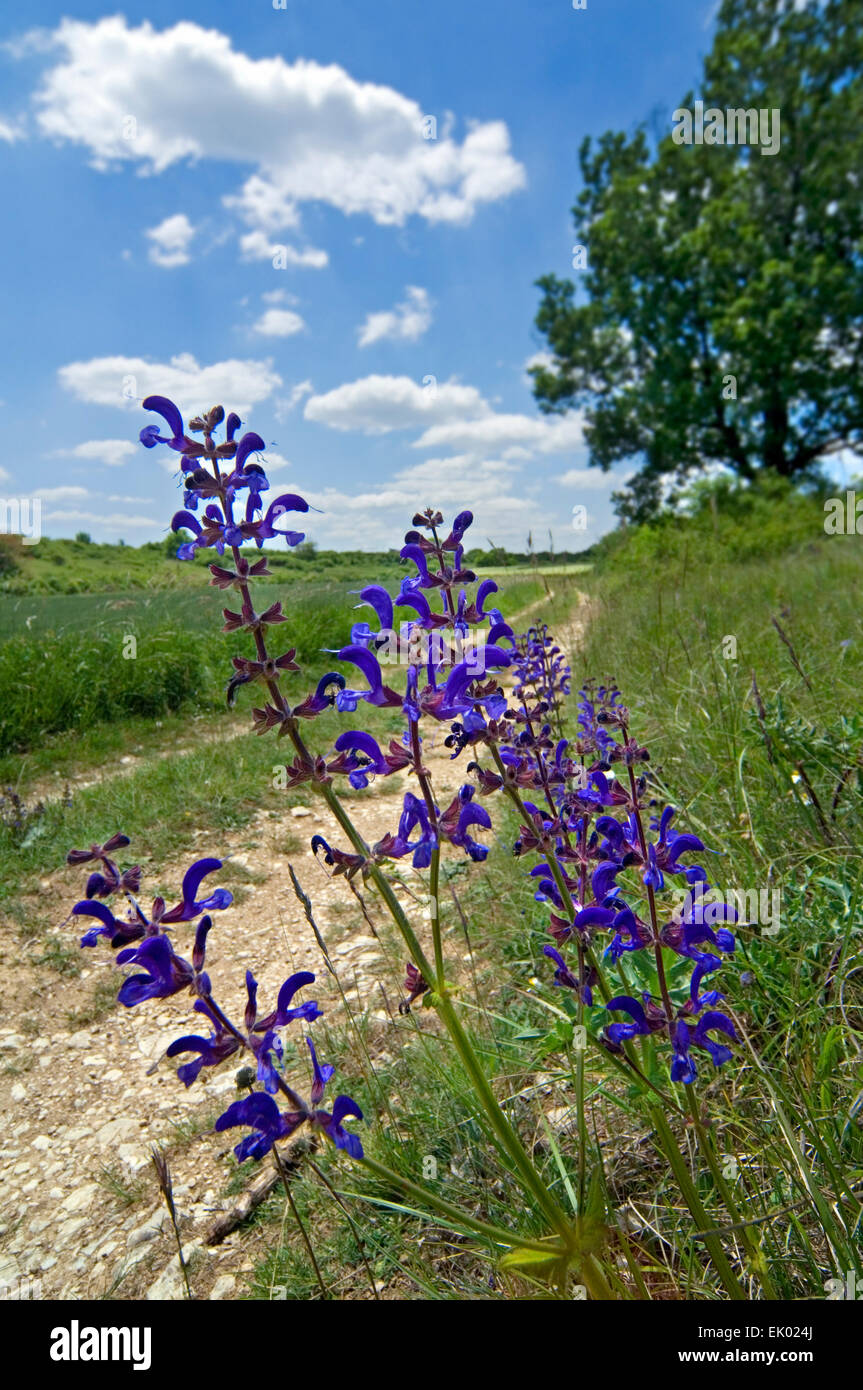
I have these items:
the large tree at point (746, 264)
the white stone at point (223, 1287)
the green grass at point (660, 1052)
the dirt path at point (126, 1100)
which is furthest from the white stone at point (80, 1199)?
the large tree at point (746, 264)

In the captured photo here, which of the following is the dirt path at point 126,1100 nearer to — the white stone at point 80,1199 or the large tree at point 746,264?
the white stone at point 80,1199

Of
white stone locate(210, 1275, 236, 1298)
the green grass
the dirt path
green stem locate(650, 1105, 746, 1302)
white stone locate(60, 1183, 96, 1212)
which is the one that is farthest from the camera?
white stone locate(60, 1183, 96, 1212)

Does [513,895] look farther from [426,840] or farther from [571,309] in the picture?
[571,309]

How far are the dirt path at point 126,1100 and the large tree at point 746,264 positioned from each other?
992 inches

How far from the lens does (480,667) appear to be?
151cm

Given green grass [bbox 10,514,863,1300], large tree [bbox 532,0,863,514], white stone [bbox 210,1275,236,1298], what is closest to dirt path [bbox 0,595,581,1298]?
white stone [bbox 210,1275,236,1298]

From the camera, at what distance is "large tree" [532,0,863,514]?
2398cm

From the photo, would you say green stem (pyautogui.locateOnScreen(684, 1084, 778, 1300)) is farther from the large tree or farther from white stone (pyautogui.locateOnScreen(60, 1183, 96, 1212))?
the large tree

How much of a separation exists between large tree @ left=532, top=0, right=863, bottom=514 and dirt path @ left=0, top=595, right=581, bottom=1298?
25.2m

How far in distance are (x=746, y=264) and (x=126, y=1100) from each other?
29.5m

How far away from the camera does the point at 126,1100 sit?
3055mm

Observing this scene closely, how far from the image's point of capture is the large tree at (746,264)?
24.0m

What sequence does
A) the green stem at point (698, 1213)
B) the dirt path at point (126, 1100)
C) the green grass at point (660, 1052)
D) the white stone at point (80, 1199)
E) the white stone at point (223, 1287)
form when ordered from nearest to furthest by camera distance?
the green stem at point (698, 1213), the green grass at point (660, 1052), the white stone at point (223, 1287), the dirt path at point (126, 1100), the white stone at point (80, 1199)
